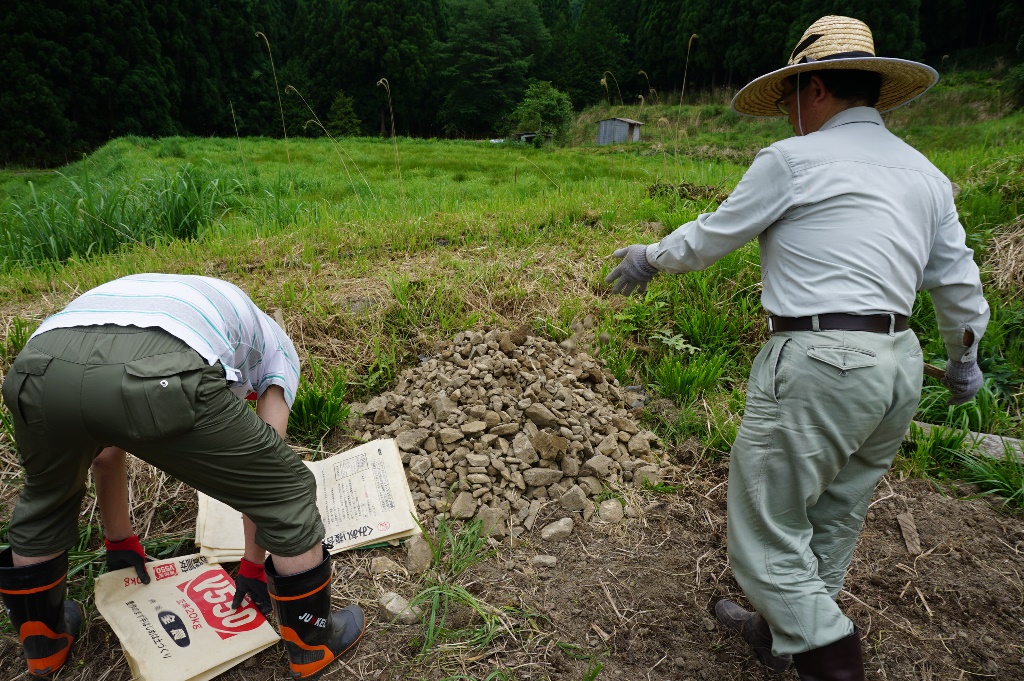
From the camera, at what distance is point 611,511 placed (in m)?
2.22

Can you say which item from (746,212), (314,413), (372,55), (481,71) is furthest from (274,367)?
(372,55)

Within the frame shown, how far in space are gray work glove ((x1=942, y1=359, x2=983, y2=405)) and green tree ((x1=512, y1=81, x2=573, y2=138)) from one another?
1716 centimetres

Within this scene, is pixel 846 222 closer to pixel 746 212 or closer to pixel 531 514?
pixel 746 212

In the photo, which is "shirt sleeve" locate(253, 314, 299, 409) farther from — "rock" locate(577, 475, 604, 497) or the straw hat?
the straw hat

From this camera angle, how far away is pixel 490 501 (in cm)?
221

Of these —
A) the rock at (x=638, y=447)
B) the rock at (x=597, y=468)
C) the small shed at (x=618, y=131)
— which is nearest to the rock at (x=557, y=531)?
the rock at (x=597, y=468)

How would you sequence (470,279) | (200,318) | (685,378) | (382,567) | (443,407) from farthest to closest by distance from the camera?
(470,279) → (685,378) → (443,407) → (382,567) → (200,318)

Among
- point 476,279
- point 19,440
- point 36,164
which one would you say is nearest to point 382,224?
point 476,279

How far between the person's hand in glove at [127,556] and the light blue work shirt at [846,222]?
1.98 meters

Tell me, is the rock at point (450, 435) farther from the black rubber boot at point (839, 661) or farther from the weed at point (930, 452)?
the weed at point (930, 452)

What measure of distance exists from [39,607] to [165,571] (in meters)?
0.40

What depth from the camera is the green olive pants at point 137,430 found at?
120 centimetres

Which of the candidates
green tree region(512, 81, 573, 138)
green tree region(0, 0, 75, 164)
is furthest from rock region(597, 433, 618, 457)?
green tree region(0, 0, 75, 164)

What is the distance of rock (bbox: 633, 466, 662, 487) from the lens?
2363 millimetres
